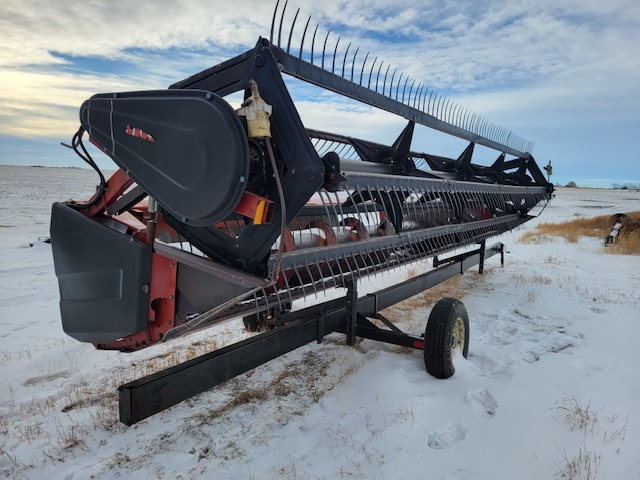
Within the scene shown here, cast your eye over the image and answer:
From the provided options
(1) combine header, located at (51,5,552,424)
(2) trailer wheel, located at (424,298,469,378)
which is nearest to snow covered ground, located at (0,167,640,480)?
(2) trailer wheel, located at (424,298,469,378)

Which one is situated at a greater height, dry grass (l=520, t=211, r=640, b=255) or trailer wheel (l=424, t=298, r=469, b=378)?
dry grass (l=520, t=211, r=640, b=255)

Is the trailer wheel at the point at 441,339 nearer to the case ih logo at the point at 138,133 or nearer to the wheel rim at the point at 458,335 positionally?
the wheel rim at the point at 458,335

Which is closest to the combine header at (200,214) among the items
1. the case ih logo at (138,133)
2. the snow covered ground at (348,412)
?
the case ih logo at (138,133)

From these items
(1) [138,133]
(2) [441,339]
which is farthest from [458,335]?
(1) [138,133]

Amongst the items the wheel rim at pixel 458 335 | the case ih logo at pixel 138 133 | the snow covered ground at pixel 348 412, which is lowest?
the snow covered ground at pixel 348 412

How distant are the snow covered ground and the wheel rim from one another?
0.16 m

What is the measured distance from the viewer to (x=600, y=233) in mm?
15828

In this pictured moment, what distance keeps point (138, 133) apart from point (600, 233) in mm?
17681

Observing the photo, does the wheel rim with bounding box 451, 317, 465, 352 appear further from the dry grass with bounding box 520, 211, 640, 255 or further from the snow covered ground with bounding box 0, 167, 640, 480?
the dry grass with bounding box 520, 211, 640, 255

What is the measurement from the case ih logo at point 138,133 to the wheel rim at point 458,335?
9.45ft

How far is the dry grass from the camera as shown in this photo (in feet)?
38.9

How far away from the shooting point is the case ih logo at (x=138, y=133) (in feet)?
7.29

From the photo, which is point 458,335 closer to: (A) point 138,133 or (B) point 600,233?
(A) point 138,133

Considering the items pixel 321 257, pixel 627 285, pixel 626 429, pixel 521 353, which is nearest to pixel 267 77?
pixel 321 257
